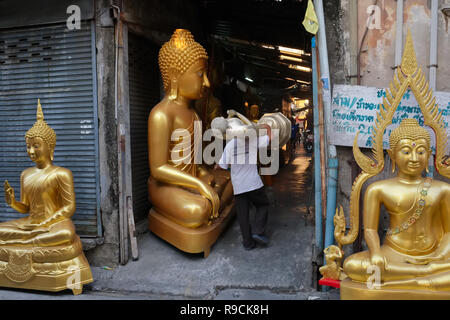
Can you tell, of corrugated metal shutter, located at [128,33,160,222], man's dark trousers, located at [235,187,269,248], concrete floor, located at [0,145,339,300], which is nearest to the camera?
concrete floor, located at [0,145,339,300]

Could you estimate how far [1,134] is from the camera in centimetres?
518

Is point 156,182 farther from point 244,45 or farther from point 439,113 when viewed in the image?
point 244,45

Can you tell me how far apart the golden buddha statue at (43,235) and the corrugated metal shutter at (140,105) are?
119cm

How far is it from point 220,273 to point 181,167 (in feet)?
4.80

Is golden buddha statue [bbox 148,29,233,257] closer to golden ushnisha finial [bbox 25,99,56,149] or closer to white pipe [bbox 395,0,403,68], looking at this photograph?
golden ushnisha finial [bbox 25,99,56,149]

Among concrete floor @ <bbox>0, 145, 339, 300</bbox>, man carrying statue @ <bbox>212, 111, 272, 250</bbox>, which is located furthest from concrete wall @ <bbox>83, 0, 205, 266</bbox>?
man carrying statue @ <bbox>212, 111, 272, 250</bbox>

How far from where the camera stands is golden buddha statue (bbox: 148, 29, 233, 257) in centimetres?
454

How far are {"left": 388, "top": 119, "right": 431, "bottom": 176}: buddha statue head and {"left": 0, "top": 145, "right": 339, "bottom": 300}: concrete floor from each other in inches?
57.8

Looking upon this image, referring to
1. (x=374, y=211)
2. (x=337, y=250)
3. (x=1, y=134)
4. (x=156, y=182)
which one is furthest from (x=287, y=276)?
(x=1, y=134)

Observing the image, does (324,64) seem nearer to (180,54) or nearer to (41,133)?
(180,54)

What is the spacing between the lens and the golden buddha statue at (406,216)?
10.1ft

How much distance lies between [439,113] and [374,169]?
31.7 inches

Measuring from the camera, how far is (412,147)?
3170 mm

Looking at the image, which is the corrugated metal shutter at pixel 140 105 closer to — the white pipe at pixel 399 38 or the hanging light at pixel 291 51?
the hanging light at pixel 291 51
